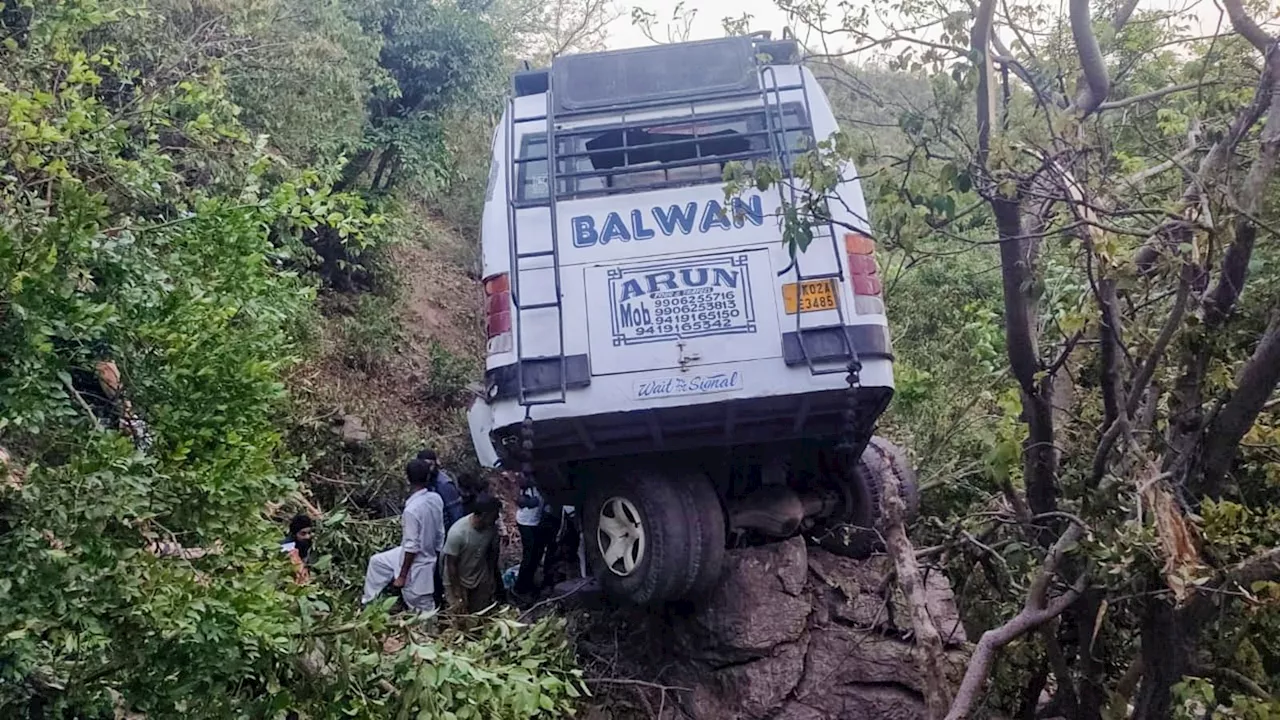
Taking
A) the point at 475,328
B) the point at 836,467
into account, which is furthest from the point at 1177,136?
the point at 475,328

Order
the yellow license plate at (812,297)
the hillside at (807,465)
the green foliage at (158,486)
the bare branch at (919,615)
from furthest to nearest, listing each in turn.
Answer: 1. the yellow license plate at (812,297)
2. the bare branch at (919,615)
3. the hillside at (807,465)
4. the green foliage at (158,486)

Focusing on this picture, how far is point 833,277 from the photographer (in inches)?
188

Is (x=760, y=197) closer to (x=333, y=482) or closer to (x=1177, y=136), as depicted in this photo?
(x=1177, y=136)

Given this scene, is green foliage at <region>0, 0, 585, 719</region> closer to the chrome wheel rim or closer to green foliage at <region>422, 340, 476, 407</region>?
the chrome wheel rim

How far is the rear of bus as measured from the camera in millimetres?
4633

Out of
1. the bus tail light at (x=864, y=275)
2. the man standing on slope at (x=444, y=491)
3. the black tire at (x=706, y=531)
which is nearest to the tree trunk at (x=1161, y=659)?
the bus tail light at (x=864, y=275)

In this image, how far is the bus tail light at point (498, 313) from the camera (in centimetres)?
480

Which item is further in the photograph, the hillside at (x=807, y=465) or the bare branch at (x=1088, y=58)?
the bare branch at (x=1088, y=58)

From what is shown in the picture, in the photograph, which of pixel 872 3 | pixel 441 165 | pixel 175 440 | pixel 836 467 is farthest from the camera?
pixel 441 165

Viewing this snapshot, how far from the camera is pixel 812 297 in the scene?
187 inches

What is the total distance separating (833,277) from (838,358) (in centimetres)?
39

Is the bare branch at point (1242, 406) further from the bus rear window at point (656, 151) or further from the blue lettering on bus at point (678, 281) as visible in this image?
the bus rear window at point (656, 151)

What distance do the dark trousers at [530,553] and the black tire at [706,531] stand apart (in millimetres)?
1896

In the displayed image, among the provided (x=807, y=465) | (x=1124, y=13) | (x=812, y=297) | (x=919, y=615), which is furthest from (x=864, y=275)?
(x=919, y=615)
